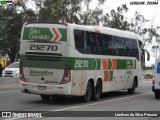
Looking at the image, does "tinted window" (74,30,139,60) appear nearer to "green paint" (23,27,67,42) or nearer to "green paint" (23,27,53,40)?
"green paint" (23,27,67,42)

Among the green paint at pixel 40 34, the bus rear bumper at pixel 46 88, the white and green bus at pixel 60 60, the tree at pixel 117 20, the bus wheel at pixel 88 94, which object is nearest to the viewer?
the bus rear bumper at pixel 46 88

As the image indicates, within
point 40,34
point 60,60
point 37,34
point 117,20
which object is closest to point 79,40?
point 60,60

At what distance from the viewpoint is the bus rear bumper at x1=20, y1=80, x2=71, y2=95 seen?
54.9ft

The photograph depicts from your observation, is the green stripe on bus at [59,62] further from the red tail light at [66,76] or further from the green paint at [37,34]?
the green paint at [37,34]

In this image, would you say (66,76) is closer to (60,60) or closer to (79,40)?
(60,60)

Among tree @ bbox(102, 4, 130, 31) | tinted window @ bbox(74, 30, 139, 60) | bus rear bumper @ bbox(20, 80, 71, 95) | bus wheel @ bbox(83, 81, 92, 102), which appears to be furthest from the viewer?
tree @ bbox(102, 4, 130, 31)

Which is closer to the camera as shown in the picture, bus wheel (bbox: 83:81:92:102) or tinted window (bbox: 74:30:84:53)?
tinted window (bbox: 74:30:84:53)

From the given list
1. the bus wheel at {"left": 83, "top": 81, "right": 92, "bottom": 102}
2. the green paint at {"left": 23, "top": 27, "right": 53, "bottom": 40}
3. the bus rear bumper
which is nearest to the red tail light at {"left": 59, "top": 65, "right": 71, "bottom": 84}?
the bus rear bumper

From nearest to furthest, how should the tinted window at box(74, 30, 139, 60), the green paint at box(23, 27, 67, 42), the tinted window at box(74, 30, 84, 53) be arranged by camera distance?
the green paint at box(23, 27, 67, 42) → the tinted window at box(74, 30, 84, 53) → the tinted window at box(74, 30, 139, 60)

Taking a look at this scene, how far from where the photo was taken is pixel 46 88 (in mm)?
17000

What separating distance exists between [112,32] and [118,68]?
6.56 feet

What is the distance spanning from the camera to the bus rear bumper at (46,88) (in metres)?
16.7

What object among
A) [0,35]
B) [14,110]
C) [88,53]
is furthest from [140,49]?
[0,35]

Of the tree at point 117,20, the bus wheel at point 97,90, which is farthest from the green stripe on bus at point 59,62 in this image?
the tree at point 117,20
